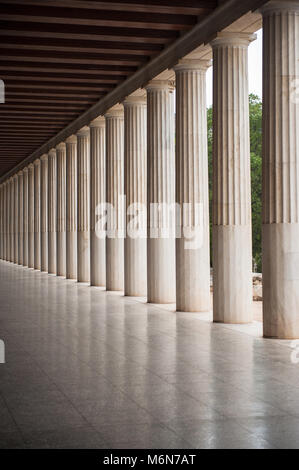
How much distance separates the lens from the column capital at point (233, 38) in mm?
30697

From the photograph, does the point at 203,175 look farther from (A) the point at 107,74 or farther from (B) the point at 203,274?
(A) the point at 107,74

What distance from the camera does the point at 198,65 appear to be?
35.7 m

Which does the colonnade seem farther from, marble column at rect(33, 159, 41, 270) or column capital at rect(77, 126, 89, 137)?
marble column at rect(33, 159, 41, 270)

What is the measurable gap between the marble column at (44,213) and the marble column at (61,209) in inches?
307

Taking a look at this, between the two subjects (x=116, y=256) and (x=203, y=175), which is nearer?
(x=203, y=175)

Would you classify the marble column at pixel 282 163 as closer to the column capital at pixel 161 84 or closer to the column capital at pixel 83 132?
the column capital at pixel 161 84

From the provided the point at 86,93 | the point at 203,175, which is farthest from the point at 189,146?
the point at 86,93

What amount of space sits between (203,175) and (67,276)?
3249cm

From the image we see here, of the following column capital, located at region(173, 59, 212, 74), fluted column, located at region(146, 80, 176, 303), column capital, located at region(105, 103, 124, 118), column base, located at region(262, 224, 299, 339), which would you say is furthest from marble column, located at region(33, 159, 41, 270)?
column base, located at region(262, 224, 299, 339)

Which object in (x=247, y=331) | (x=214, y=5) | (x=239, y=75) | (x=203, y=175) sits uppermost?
(x=214, y=5)

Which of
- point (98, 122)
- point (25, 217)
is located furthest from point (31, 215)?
point (98, 122)

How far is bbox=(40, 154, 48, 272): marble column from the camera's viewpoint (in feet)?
265

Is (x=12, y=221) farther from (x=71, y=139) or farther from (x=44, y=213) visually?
(x=71, y=139)

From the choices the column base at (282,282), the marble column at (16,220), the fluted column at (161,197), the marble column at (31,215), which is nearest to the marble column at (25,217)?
the marble column at (31,215)
